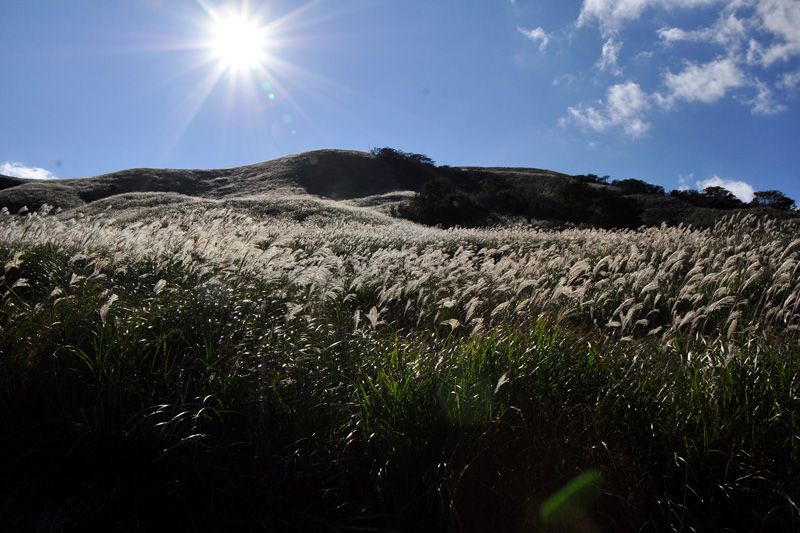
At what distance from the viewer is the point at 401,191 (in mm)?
55969

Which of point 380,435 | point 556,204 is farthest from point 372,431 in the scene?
point 556,204

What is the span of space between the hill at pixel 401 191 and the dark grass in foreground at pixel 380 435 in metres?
32.8

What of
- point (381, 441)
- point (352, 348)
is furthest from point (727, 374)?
point (352, 348)

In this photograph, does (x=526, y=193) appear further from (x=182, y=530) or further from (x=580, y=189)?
(x=182, y=530)

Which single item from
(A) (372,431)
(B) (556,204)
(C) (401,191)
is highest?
(C) (401,191)

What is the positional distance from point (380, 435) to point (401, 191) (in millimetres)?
54645

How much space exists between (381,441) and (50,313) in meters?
3.11

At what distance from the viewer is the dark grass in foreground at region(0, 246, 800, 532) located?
221cm

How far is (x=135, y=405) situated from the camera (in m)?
2.81

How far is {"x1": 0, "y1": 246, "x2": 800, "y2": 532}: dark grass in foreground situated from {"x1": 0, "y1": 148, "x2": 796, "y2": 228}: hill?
1290 inches

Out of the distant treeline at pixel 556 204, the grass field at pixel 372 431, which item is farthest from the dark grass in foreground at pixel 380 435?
the distant treeline at pixel 556 204

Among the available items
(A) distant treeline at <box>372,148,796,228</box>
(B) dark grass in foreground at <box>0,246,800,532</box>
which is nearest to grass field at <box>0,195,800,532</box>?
(B) dark grass in foreground at <box>0,246,800,532</box>

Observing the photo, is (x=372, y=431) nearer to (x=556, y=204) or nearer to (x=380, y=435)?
(x=380, y=435)

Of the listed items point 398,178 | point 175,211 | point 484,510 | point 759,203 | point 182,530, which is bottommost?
point 182,530
